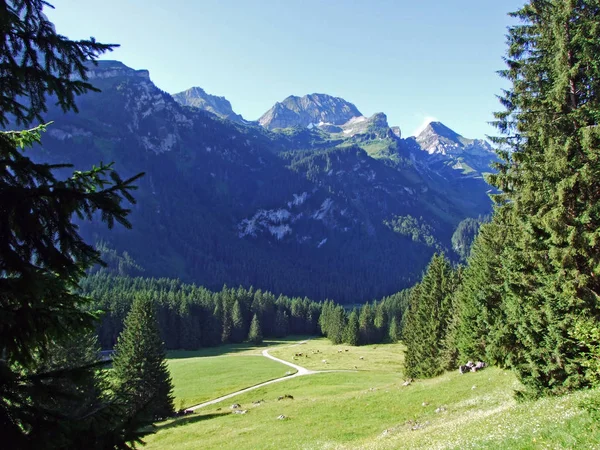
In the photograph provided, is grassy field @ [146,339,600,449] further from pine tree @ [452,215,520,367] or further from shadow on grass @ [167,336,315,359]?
shadow on grass @ [167,336,315,359]

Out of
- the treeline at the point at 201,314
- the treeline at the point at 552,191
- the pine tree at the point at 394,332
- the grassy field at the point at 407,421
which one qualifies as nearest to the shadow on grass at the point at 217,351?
the treeline at the point at 201,314

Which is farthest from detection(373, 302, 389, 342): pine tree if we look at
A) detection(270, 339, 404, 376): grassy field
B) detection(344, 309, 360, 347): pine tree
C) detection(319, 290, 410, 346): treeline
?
detection(270, 339, 404, 376): grassy field

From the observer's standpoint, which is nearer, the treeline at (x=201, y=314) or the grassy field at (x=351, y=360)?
the grassy field at (x=351, y=360)

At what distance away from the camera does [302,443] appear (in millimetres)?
28156

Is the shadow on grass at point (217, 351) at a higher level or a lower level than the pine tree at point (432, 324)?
lower

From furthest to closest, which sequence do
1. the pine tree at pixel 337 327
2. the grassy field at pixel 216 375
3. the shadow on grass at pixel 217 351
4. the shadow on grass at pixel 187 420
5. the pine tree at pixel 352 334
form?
the pine tree at pixel 337 327, the pine tree at pixel 352 334, the shadow on grass at pixel 217 351, the grassy field at pixel 216 375, the shadow on grass at pixel 187 420

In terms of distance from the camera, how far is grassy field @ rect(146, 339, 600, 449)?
40.9ft

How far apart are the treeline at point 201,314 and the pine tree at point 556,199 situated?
4057 inches

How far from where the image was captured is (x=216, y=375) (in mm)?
77688

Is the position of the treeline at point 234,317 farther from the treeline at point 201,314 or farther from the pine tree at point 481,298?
the pine tree at point 481,298

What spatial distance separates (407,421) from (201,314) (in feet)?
418

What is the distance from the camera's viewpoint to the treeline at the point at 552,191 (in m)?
18.2

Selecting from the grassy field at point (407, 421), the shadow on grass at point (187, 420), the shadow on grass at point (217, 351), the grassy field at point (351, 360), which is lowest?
A: the shadow on grass at point (217, 351)

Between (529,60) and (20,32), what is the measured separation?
996 inches
